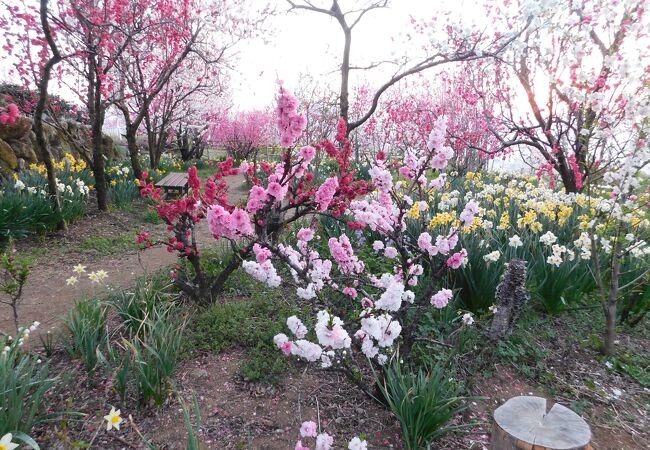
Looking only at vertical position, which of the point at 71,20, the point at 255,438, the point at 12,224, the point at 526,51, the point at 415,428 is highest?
the point at 71,20

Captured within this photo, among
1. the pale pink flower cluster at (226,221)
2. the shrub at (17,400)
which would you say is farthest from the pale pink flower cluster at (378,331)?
the shrub at (17,400)

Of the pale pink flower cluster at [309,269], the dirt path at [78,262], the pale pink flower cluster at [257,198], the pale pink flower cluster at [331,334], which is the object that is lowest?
the dirt path at [78,262]

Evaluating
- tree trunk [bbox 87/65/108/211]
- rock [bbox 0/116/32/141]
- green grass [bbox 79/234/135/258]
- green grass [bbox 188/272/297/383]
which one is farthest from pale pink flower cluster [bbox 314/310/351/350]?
rock [bbox 0/116/32/141]

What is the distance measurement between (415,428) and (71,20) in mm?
8872

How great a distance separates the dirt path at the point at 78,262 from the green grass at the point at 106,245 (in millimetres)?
40

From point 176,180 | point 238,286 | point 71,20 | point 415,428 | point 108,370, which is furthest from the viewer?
point 176,180

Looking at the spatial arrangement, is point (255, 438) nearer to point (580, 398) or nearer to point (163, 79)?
point (580, 398)

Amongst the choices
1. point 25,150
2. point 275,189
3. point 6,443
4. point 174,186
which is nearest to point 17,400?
point 6,443

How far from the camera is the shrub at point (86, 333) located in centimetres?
247

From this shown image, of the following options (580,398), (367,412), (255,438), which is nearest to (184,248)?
(255,438)

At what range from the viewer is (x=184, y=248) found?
3.24 meters

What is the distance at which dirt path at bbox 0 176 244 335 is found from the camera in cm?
356

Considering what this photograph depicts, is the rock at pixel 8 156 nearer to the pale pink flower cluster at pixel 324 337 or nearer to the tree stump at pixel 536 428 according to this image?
the pale pink flower cluster at pixel 324 337

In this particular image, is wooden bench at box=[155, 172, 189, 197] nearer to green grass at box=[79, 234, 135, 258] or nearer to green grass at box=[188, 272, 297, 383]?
green grass at box=[79, 234, 135, 258]
